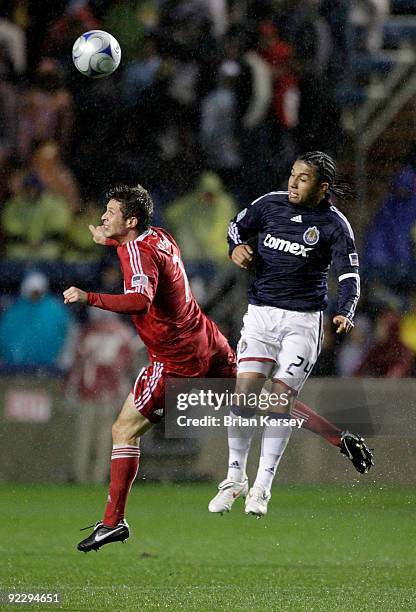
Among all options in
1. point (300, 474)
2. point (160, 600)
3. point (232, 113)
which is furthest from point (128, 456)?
point (232, 113)

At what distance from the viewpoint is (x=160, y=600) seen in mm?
9078

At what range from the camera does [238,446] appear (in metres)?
7.71

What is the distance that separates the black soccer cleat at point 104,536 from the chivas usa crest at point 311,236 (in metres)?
1.87

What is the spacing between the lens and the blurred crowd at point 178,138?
1368cm

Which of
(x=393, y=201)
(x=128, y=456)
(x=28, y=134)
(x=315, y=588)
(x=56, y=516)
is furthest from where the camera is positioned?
(x=28, y=134)

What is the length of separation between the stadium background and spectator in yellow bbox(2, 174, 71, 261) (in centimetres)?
2

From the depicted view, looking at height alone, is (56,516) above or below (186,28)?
below

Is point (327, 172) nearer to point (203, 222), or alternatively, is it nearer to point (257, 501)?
point (257, 501)

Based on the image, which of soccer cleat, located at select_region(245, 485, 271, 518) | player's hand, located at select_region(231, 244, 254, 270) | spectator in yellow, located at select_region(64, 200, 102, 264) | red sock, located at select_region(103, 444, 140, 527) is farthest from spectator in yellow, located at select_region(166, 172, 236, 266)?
soccer cleat, located at select_region(245, 485, 271, 518)

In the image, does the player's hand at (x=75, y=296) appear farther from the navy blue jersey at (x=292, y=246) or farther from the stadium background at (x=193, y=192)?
the stadium background at (x=193, y=192)

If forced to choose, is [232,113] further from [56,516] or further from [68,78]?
[56,516]

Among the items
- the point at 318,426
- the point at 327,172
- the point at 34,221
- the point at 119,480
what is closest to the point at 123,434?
the point at 119,480

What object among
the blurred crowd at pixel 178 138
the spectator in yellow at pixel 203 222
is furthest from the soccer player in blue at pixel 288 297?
the spectator in yellow at pixel 203 222

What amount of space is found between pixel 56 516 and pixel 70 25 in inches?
205
